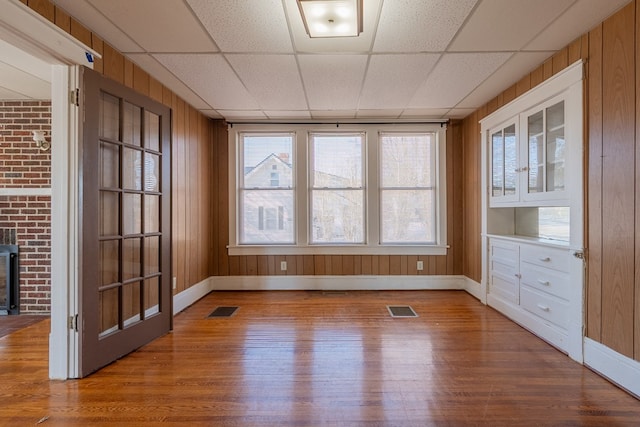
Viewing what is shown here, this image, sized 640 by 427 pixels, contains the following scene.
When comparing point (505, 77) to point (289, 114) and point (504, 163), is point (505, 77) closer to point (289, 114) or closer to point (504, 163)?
point (504, 163)

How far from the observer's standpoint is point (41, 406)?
6.28 feet

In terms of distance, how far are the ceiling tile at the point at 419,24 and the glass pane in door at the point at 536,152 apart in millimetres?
1224

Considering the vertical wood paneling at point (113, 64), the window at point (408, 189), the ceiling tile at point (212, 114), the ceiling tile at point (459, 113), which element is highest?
the ceiling tile at point (212, 114)

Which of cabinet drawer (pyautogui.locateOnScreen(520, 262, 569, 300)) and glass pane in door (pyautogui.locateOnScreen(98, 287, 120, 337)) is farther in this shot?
cabinet drawer (pyautogui.locateOnScreen(520, 262, 569, 300))

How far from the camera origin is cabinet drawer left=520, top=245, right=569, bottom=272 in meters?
2.62

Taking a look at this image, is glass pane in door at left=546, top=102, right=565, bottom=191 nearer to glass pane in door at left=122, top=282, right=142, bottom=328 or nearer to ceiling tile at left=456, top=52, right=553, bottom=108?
ceiling tile at left=456, top=52, right=553, bottom=108

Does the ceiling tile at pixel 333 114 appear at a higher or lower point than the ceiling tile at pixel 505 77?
lower

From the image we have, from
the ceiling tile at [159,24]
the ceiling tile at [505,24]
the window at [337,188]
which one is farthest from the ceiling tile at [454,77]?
the ceiling tile at [159,24]

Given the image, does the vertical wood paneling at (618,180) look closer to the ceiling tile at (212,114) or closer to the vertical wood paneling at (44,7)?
the vertical wood paneling at (44,7)

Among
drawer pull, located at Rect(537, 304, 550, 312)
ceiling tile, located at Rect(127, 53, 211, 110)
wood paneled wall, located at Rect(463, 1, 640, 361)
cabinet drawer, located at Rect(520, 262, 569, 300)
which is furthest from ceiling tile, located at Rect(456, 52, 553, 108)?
ceiling tile, located at Rect(127, 53, 211, 110)

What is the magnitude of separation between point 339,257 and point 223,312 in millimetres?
1775

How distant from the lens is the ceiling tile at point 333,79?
8.95 ft

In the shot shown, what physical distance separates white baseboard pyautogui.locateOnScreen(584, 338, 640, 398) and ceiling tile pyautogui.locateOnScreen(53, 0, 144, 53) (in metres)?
4.10

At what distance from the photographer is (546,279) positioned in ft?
9.28
